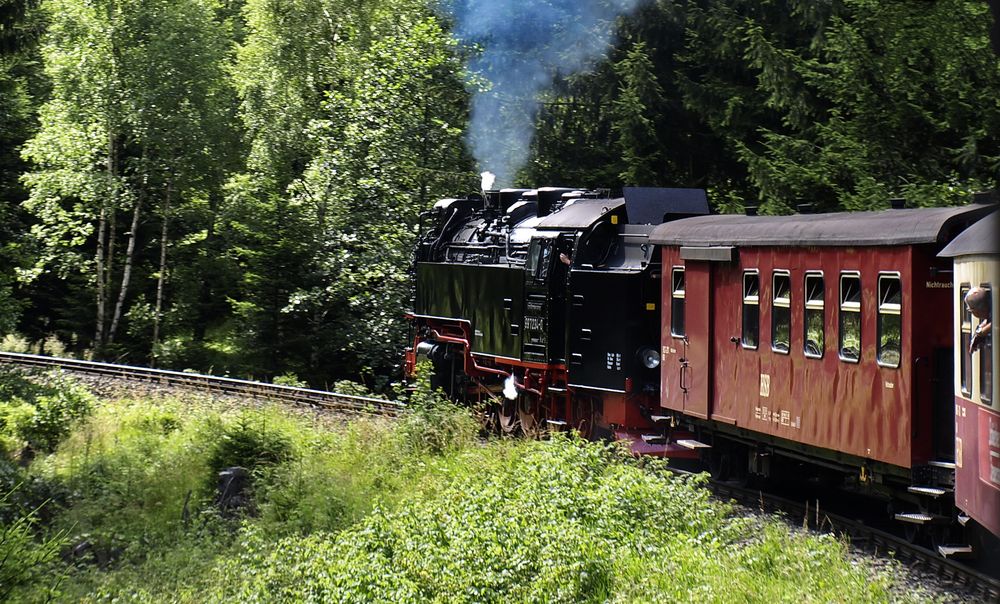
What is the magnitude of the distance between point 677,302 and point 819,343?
311 centimetres

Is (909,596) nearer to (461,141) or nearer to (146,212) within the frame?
(461,141)

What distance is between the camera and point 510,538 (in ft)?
32.8

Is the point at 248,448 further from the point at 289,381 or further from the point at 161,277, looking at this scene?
the point at 161,277

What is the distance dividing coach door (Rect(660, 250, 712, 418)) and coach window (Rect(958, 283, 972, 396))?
14.2ft

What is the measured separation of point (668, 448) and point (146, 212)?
23.1 m

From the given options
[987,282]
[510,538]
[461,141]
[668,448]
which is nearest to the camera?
[987,282]

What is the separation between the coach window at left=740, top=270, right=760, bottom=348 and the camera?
38.3ft

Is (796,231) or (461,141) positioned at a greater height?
(461,141)

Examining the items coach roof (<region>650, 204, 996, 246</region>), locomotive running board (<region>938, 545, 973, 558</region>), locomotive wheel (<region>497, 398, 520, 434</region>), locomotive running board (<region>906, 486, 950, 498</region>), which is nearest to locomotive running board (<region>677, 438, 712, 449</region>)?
coach roof (<region>650, 204, 996, 246</region>)

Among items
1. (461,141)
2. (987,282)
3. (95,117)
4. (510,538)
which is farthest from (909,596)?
(95,117)

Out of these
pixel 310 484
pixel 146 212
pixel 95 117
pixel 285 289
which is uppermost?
pixel 95 117

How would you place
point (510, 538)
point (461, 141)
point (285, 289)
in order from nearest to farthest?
1. point (510, 538)
2. point (285, 289)
3. point (461, 141)

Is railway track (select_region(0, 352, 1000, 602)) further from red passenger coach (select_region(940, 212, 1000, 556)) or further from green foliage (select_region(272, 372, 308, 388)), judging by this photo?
green foliage (select_region(272, 372, 308, 388))

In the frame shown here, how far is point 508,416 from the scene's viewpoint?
55.9ft
